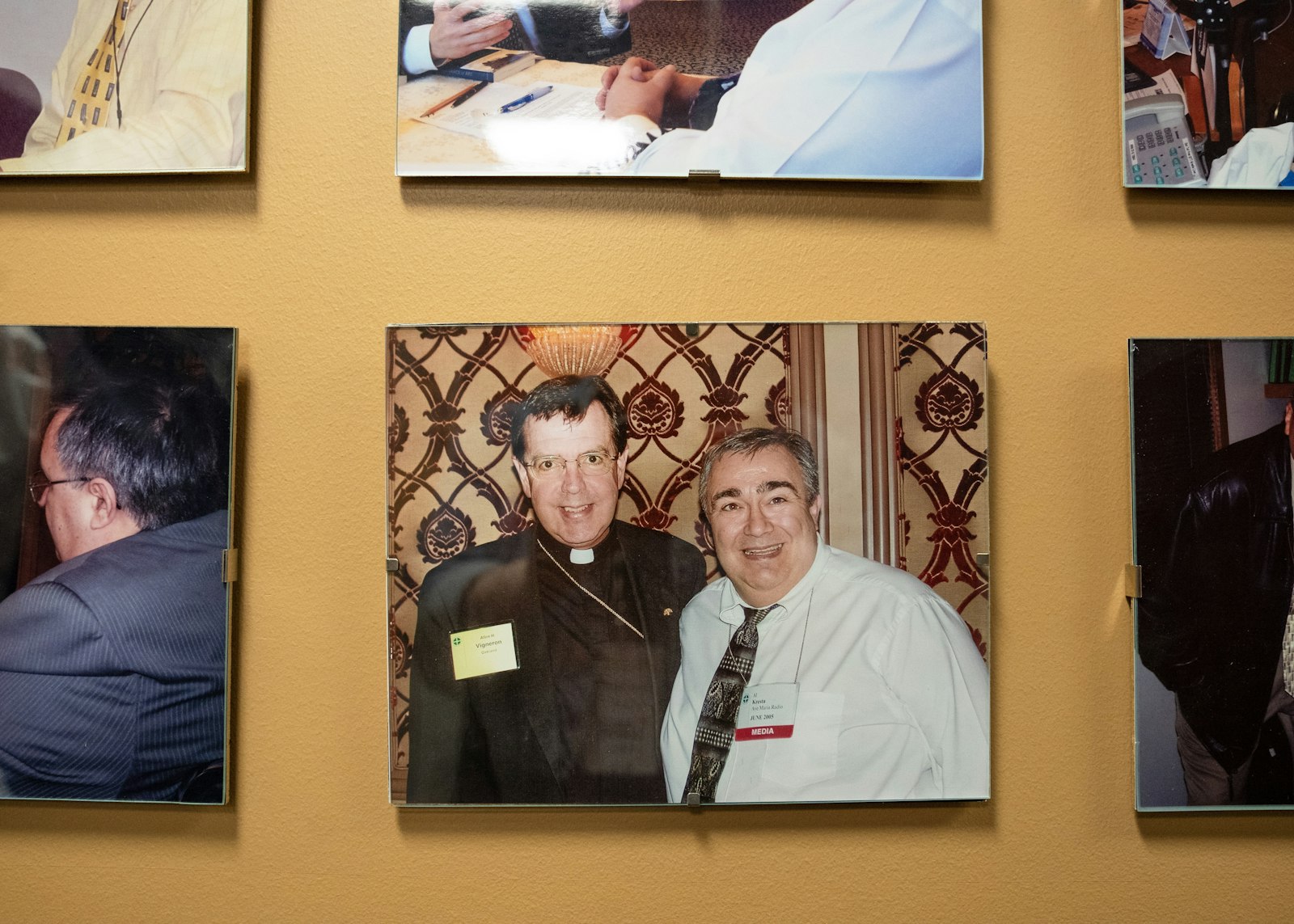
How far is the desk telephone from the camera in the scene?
5.75 feet

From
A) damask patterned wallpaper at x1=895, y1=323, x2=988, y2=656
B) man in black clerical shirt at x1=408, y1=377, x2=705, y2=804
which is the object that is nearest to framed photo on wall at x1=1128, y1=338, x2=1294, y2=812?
damask patterned wallpaper at x1=895, y1=323, x2=988, y2=656

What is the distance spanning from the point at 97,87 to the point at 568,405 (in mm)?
1100

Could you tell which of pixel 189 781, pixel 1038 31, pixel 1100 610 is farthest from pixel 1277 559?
pixel 189 781

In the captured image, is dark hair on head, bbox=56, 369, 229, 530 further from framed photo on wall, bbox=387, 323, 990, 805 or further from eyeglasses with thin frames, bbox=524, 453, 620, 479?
eyeglasses with thin frames, bbox=524, 453, 620, 479

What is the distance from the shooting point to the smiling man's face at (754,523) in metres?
1.68

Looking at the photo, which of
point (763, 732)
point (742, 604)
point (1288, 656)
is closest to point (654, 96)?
point (742, 604)

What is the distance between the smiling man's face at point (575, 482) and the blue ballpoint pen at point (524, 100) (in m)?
0.59

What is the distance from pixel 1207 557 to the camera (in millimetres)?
1707

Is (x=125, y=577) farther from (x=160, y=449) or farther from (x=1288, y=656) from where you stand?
(x=1288, y=656)

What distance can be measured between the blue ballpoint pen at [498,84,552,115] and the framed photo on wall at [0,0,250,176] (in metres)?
0.50

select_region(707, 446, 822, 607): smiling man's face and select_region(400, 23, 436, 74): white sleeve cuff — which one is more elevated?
select_region(400, 23, 436, 74): white sleeve cuff

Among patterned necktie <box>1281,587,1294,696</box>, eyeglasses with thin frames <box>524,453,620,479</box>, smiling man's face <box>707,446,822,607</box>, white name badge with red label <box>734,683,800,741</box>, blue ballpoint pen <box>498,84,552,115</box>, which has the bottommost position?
white name badge with red label <box>734,683,800,741</box>

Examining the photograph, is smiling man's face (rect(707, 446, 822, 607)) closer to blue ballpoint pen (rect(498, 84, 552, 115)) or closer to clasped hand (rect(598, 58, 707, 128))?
clasped hand (rect(598, 58, 707, 128))

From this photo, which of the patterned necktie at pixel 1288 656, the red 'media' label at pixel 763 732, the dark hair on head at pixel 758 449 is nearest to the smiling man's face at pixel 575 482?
the dark hair on head at pixel 758 449
